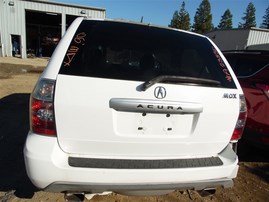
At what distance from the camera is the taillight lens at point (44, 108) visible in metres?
2.04

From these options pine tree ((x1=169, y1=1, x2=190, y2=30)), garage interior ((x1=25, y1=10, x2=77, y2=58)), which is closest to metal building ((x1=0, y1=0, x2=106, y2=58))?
garage interior ((x1=25, y1=10, x2=77, y2=58))

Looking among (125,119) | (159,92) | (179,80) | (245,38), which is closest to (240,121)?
(179,80)

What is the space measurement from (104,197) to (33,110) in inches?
59.2

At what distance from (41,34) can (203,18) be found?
5032 cm

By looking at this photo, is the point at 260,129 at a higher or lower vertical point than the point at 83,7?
lower

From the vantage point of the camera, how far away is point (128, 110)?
6.89 feet

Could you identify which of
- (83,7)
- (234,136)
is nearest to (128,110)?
(234,136)

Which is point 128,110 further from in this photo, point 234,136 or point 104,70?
point 234,136

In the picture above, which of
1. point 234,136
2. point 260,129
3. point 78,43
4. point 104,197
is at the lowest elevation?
point 104,197

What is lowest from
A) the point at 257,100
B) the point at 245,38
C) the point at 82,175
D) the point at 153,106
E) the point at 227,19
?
the point at 82,175

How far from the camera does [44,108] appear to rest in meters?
2.04

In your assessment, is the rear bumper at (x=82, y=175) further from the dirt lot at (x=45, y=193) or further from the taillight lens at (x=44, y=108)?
the dirt lot at (x=45, y=193)

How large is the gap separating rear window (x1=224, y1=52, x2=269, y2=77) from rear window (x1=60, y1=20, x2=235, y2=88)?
1814mm

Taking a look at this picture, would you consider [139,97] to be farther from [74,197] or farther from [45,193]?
[45,193]
